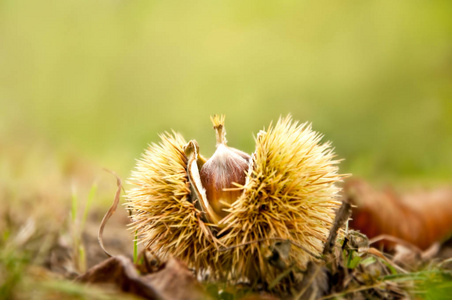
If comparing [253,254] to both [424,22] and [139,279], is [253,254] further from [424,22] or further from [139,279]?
[424,22]

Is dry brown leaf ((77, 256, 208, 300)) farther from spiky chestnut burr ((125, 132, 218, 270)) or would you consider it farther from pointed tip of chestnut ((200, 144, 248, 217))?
pointed tip of chestnut ((200, 144, 248, 217))

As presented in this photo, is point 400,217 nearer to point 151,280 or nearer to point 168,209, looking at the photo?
point 168,209

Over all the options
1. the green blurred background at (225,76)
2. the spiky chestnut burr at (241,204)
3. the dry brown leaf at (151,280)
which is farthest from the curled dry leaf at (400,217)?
the green blurred background at (225,76)

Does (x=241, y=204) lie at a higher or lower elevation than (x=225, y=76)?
lower

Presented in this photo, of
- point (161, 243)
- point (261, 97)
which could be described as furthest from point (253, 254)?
point (261, 97)

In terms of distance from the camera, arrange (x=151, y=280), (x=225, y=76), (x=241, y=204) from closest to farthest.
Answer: (x=151, y=280) → (x=241, y=204) → (x=225, y=76)

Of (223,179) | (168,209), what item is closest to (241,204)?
(223,179)

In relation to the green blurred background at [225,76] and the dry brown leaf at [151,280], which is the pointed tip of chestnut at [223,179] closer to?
the dry brown leaf at [151,280]
